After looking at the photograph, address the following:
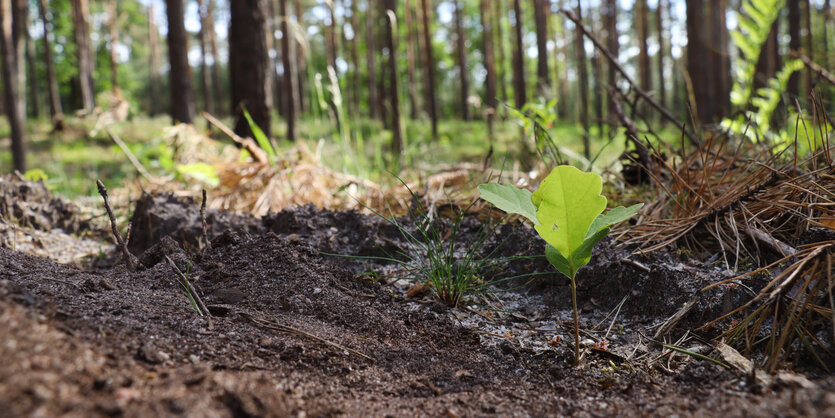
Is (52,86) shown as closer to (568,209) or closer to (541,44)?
(541,44)

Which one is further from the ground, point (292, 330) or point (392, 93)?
Answer: point (392, 93)

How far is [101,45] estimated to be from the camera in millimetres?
27594

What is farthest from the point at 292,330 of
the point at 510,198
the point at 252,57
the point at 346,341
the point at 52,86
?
the point at 52,86

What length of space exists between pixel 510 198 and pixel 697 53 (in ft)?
26.6

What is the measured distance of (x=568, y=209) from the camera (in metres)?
1.08

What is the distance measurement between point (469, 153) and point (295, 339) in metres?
10.2

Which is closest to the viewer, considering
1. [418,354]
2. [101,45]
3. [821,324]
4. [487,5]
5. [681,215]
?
[821,324]

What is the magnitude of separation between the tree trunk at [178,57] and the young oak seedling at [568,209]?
→ 26.4 feet

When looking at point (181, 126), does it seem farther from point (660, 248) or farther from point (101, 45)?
point (101, 45)

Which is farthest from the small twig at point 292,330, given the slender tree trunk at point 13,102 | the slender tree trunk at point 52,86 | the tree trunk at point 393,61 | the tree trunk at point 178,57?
the slender tree trunk at point 52,86

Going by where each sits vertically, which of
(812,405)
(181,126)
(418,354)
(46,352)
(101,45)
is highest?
(101,45)

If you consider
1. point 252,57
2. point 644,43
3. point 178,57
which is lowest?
point 252,57

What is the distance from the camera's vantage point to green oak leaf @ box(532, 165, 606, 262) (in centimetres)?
107

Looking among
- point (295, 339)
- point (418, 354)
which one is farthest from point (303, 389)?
point (418, 354)
